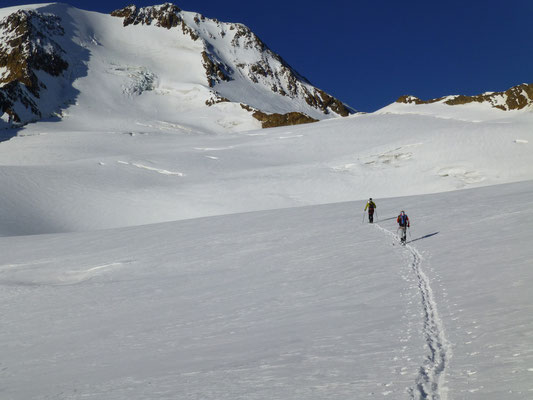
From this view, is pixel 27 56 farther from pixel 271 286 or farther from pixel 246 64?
pixel 271 286

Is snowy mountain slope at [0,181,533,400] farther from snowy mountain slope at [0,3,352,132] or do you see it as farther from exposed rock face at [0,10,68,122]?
exposed rock face at [0,10,68,122]

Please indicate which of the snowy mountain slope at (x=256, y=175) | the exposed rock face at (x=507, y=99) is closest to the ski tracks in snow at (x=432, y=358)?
the snowy mountain slope at (x=256, y=175)

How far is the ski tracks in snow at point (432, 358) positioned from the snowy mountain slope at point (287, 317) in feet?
0.08

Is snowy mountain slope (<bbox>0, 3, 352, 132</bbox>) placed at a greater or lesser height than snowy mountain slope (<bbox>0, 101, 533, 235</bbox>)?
greater

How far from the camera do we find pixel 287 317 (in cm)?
1009

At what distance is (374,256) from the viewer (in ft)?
52.2

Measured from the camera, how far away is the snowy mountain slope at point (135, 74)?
425ft

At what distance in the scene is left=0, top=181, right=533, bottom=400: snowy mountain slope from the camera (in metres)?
6.32

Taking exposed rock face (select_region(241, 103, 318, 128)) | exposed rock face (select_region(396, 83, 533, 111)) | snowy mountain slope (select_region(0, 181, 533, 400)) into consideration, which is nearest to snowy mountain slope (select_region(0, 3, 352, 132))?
exposed rock face (select_region(241, 103, 318, 128))

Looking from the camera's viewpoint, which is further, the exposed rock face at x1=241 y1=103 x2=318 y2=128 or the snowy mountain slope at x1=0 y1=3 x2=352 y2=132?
the snowy mountain slope at x1=0 y1=3 x2=352 y2=132

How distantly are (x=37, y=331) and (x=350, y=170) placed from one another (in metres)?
41.5

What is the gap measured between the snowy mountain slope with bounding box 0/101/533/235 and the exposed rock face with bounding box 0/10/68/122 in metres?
79.9

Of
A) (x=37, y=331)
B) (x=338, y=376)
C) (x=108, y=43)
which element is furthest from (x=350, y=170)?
(x=108, y=43)

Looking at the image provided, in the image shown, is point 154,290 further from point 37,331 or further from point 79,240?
point 79,240
